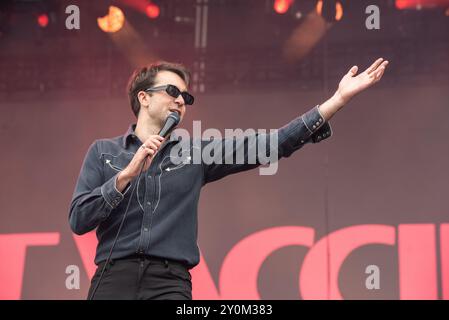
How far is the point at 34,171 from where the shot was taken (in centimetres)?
498

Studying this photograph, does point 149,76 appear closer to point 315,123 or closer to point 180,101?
point 180,101

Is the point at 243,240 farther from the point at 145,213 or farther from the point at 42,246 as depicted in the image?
the point at 145,213

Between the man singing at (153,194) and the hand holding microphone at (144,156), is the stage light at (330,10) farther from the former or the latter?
the hand holding microphone at (144,156)

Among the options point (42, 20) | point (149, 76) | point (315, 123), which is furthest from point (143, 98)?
point (42, 20)

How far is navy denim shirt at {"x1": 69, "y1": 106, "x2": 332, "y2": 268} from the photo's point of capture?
7.23ft

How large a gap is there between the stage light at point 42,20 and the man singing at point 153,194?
2.87m

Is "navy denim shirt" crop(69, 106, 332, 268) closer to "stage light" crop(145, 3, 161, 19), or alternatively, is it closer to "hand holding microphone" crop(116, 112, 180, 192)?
"hand holding microphone" crop(116, 112, 180, 192)

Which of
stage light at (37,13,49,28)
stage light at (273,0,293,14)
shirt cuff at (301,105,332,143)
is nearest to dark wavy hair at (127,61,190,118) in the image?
shirt cuff at (301,105,332,143)

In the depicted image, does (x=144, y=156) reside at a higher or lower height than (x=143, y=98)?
lower

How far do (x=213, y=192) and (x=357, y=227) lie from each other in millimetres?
948

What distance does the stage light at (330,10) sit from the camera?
15.8 ft

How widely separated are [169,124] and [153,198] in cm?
24

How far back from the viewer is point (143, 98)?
251 centimetres
